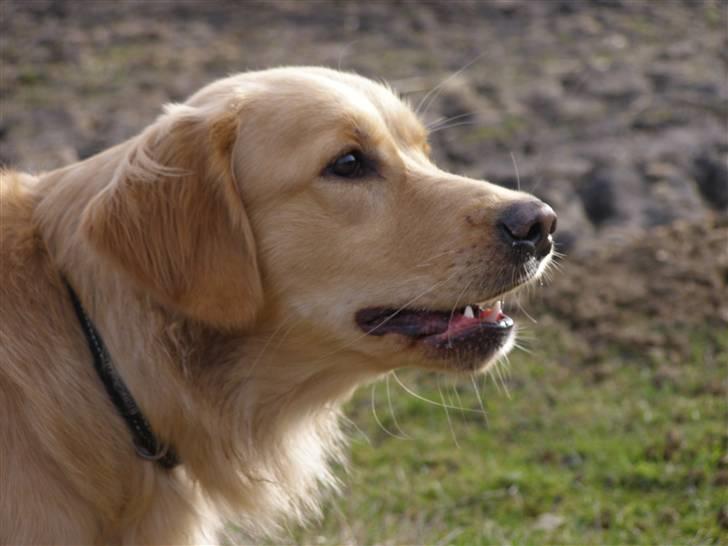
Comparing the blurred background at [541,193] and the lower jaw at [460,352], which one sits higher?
the lower jaw at [460,352]

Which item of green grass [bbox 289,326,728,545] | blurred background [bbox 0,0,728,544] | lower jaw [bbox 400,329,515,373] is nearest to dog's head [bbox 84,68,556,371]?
lower jaw [bbox 400,329,515,373]

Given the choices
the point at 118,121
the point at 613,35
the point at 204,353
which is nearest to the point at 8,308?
the point at 204,353

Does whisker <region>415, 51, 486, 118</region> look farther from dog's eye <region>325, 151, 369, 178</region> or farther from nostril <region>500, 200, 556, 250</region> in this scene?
nostril <region>500, 200, 556, 250</region>

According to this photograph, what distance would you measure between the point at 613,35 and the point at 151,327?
25.1 ft

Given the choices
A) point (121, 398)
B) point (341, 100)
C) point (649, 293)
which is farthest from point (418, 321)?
point (649, 293)

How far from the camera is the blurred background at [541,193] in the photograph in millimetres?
5148

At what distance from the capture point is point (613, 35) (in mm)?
10086

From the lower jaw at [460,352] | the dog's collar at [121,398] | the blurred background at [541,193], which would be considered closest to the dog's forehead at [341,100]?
the lower jaw at [460,352]

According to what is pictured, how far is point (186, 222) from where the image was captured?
11.6ft

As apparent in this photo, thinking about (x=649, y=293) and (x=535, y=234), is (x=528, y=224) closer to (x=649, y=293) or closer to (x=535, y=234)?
(x=535, y=234)

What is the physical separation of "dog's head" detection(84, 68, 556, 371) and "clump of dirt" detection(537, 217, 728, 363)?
9.14 ft

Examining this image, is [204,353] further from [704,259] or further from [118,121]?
[118,121]

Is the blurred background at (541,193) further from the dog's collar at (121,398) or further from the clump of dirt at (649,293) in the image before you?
the dog's collar at (121,398)

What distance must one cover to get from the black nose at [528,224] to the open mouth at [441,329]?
0.98 feet
